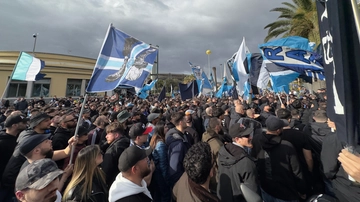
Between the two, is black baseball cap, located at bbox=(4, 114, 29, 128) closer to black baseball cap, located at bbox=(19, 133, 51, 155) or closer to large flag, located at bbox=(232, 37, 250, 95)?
black baseball cap, located at bbox=(19, 133, 51, 155)

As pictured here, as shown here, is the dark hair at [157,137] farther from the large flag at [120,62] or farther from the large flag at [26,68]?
the large flag at [26,68]

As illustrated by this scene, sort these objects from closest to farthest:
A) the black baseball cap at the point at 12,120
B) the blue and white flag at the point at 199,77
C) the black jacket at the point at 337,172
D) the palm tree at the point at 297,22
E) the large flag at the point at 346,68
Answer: the large flag at the point at 346,68, the black jacket at the point at 337,172, the black baseball cap at the point at 12,120, the blue and white flag at the point at 199,77, the palm tree at the point at 297,22

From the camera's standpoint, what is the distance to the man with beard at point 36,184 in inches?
68.6

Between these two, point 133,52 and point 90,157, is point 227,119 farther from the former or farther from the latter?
point 90,157

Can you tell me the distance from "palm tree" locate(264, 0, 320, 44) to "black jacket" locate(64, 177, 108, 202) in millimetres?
19161

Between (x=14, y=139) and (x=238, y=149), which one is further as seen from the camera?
(x=14, y=139)

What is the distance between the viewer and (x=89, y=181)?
2275mm

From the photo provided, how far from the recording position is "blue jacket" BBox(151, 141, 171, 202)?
12.1 ft

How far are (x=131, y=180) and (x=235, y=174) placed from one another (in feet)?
4.49

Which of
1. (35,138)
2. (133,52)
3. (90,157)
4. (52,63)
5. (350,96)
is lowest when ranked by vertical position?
(90,157)

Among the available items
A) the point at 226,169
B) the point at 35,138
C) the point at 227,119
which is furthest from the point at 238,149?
the point at 227,119

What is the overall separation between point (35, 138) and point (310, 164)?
434cm

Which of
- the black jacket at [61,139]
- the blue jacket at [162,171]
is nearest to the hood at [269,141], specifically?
the blue jacket at [162,171]

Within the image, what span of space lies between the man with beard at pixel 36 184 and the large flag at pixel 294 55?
7146mm
